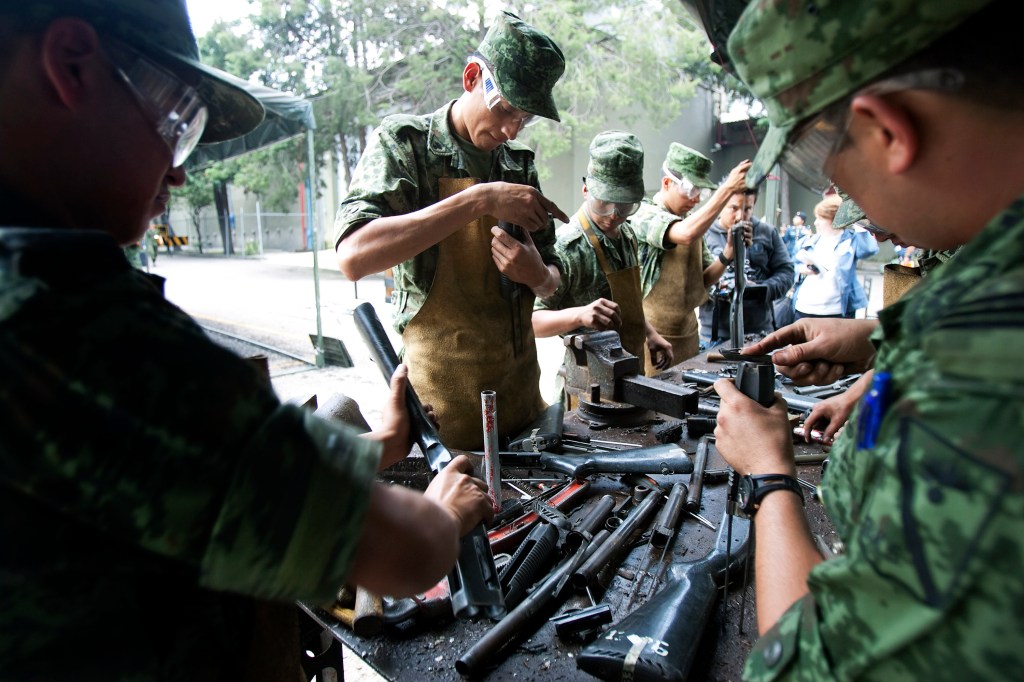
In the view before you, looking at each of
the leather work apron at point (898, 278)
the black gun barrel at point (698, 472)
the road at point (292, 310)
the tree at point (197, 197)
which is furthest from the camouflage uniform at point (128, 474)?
the tree at point (197, 197)

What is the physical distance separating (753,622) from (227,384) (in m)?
1.34

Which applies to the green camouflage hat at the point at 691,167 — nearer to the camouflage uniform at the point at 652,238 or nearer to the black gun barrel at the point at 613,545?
the camouflage uniform at the point at 652,238

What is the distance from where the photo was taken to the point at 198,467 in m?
0.71

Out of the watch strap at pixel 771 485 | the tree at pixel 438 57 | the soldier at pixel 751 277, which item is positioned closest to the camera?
the watch strap at pixel 771 485

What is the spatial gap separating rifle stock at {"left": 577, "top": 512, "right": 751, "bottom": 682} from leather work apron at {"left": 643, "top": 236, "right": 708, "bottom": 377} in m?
3.26

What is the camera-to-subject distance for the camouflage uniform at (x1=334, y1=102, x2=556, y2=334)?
2365 millimetres

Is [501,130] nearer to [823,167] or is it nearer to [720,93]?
[823,167]

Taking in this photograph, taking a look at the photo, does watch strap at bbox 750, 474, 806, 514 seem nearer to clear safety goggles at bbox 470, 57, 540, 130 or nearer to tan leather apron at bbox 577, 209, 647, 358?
clear safety goggles at bbox 470, 57, 540, 130

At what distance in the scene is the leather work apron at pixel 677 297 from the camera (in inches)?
184

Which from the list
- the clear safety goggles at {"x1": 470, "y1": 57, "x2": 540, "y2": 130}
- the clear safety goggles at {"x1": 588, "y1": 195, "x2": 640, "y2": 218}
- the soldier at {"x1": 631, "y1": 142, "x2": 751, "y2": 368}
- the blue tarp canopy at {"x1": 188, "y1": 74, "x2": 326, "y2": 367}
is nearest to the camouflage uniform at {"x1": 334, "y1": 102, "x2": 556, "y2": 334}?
the clear safety goggles at {"x1": 470, "y1": 57, "x2": 540, "y2": 130}

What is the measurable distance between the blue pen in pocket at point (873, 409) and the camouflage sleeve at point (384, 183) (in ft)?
6.09

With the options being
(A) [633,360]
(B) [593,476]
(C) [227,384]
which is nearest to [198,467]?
(C) [227,384]

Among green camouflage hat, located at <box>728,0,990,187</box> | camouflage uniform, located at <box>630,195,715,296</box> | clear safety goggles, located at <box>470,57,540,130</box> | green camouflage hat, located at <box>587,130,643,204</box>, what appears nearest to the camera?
green camouflage hat, located at <box>728,0,990,187</box>

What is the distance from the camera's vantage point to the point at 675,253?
15.4ft
